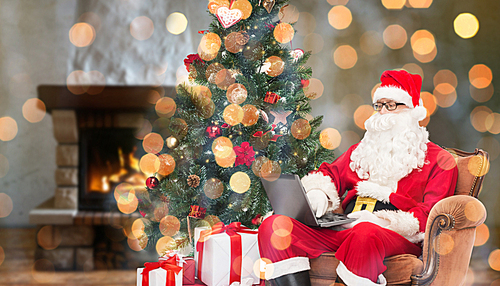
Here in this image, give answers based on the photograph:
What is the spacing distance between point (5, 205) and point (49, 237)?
0.78 m

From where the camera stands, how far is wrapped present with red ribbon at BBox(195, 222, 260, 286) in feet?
5.47

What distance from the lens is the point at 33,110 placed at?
3217mm

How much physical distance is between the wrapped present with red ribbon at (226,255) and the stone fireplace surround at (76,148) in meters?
1.51

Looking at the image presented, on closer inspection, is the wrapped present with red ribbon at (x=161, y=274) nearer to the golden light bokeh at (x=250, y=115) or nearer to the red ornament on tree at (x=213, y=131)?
the red ornament on tree at (x=213, y=131)

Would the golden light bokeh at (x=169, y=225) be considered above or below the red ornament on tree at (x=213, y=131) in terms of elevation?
below

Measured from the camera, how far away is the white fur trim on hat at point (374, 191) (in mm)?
1480

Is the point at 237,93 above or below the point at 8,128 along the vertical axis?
above

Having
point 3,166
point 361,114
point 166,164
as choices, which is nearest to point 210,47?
point 166,164

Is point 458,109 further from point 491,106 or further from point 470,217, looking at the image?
point 470,217

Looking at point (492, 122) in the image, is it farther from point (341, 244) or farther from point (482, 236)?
point (341, 244)

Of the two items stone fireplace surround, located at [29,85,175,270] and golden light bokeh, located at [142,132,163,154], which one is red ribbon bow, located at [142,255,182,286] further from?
stone fireplace surround, located at [29,85,175,270]

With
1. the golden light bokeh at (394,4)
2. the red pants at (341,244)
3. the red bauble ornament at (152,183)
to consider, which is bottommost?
the red pants at (341,244)

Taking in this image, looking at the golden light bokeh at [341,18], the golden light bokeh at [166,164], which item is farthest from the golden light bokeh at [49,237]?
the golden light bokeh at [341,18]

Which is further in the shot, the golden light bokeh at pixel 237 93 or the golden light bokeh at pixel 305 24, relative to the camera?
the golden light bokeh at pixel 305 24
